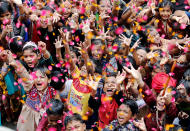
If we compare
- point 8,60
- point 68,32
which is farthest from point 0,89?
point 68,32

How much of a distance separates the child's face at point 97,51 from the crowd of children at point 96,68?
0.01m

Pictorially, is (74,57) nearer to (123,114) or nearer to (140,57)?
(140,57)

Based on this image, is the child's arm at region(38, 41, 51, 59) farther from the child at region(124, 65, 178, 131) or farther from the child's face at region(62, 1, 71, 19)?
the child at region(124, 65, 178, 131)

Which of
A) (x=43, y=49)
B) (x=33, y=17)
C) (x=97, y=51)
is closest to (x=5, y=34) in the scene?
(x=33, y=17)

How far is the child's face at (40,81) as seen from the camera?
3344mm

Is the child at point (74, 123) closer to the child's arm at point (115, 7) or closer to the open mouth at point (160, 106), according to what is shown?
the open mouth at point (160, 106)

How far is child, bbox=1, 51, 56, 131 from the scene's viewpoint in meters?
3.33

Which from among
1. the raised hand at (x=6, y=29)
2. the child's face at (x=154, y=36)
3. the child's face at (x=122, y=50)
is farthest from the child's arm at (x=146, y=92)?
the raised hand at (x=6, y=29)

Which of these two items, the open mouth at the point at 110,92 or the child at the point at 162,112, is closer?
the child at the point at 162,112

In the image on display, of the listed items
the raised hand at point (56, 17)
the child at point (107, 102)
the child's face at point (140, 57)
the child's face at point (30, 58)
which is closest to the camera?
the child at point (107, 102)

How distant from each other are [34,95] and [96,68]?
37.6 inches

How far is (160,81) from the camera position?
3.40 meters

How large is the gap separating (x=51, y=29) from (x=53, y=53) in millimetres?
397

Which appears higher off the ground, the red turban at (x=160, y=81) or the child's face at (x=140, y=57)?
the child's face at (x=140, y=57)
